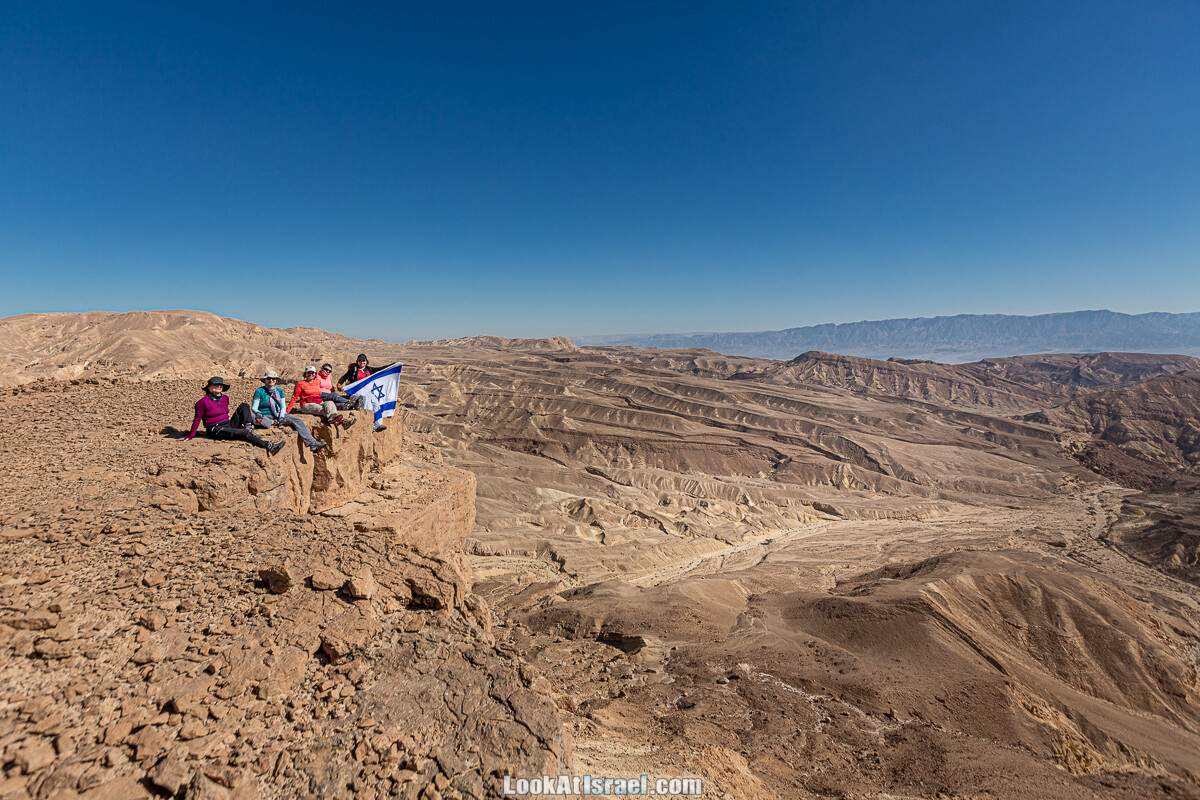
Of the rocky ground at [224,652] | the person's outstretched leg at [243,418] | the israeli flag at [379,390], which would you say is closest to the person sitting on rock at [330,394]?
the israeli flag at [379,390]

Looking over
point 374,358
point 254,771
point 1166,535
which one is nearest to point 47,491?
point 254,771

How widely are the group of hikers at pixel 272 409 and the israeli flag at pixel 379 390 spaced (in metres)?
0.28

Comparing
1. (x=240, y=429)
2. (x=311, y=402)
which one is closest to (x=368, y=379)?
(x=311, y=402)

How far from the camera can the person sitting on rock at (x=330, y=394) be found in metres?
11.3

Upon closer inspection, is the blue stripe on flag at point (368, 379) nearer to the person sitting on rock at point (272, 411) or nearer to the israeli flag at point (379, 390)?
the israeli flag at point (379, 390)

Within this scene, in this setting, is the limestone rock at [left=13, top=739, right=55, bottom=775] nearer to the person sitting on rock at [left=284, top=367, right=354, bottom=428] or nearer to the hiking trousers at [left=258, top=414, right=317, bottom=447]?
the hiking trousers at [left=258, top=414, right=317, bottom=447]

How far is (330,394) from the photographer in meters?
11.4

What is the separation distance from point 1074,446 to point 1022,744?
229ft

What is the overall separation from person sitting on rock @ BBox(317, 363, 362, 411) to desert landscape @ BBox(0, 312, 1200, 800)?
739 millimetres

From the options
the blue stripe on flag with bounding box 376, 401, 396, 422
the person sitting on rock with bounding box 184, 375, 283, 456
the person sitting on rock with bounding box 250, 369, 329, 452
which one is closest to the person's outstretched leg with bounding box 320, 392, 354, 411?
the blue stripe on flag with bounding box 376, 401, 396, 422

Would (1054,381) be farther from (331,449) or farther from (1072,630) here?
(331,449)

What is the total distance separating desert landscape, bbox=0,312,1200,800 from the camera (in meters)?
4.24

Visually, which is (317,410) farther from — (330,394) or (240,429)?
(240,429)

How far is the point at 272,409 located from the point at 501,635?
→ 6.29 meters
